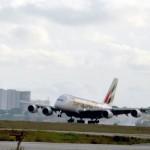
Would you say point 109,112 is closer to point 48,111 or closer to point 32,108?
point 48,111

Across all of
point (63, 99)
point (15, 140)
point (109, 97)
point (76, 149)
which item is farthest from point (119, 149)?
point (109, 97)

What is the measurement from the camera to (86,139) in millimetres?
45750

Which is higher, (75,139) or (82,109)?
(82,109)

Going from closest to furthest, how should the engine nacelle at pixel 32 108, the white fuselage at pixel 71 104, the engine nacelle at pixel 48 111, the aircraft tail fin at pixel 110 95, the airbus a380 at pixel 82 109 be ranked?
the white fuselage at pixel 71 104 → the airbus a380 at pixel 82 109 → the engine nacelle at pixel 32 108 → the engine nacelle at pixel 48 111 → the aircraft tail fin at pixel 110 95

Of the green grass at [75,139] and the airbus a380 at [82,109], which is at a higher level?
Result: the airbus a380 at [82,109]

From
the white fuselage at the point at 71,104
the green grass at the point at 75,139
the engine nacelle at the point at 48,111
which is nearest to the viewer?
the green grass at the point at 75,139

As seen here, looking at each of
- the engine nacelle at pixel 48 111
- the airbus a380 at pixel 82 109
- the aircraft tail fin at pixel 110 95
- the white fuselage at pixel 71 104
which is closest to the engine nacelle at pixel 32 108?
the airbus a380 at pixel 82 109

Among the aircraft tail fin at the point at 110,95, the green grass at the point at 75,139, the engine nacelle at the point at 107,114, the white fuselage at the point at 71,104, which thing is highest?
the aircraft tail fin at the point at 110,95

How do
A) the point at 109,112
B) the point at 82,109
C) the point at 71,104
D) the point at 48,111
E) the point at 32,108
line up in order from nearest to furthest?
the point at 71,104
the point at 109,112
the point at 82,109
the point at 48,111
the point at 32,108

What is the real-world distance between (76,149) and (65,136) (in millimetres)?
14889

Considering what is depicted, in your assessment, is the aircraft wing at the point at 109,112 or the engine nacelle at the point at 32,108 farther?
the engine nacelle at the point at 32,108

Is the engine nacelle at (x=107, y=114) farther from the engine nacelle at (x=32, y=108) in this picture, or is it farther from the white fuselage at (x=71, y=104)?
the engine nacelle at (x=32, y=108)

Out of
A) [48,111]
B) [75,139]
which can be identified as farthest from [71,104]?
[75,139]

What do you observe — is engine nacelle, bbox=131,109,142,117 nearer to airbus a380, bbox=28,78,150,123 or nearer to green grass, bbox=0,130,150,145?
airbus a380, bbox=28,78,150,123
